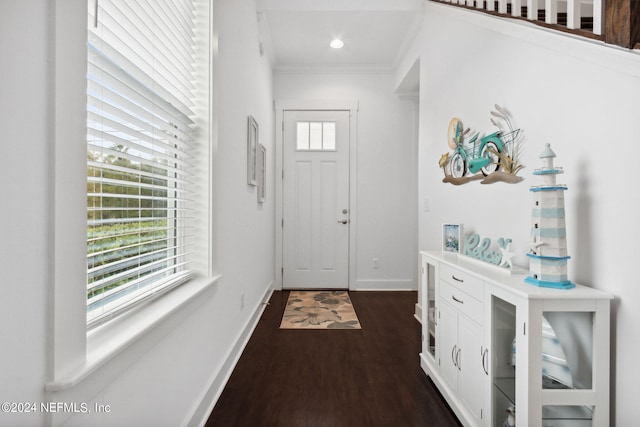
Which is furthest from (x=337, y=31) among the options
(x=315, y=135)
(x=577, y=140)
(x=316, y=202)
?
(x=577, y=140)

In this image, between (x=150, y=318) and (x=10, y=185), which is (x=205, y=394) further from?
(x=10, y=185)

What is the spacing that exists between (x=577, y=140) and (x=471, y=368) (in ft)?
3.46

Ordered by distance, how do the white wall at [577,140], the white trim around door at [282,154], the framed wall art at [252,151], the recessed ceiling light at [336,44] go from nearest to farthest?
the white wall at [577,140] < the framed wall art at [252,151] < the recessed ceiling light at [336,44] < the white trim around door at [282,154]

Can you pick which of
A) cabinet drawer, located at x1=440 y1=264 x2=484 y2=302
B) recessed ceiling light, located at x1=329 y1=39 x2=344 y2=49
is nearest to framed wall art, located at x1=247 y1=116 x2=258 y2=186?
recessed ceiling light, located at x1=329 y1=39 x2=344 y2=49

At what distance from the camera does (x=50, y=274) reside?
62cm

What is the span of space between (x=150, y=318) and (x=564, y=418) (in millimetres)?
1453

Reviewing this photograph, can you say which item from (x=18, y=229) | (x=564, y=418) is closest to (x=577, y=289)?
(x=564, y=418)

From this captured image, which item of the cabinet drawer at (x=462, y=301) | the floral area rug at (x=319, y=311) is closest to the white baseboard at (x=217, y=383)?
the floral area rug at (x=319, y=311)

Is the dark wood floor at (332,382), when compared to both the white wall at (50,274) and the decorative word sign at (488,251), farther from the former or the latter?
the decorative word sign at (488,251)

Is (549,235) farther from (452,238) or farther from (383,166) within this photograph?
(383,166)

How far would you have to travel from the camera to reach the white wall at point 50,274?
21.5 inches

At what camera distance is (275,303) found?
3.37m

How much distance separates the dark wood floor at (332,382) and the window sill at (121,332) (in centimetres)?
73

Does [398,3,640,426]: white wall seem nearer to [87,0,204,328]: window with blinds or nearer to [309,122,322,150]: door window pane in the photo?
[87,0,204,328]: window with blinds
